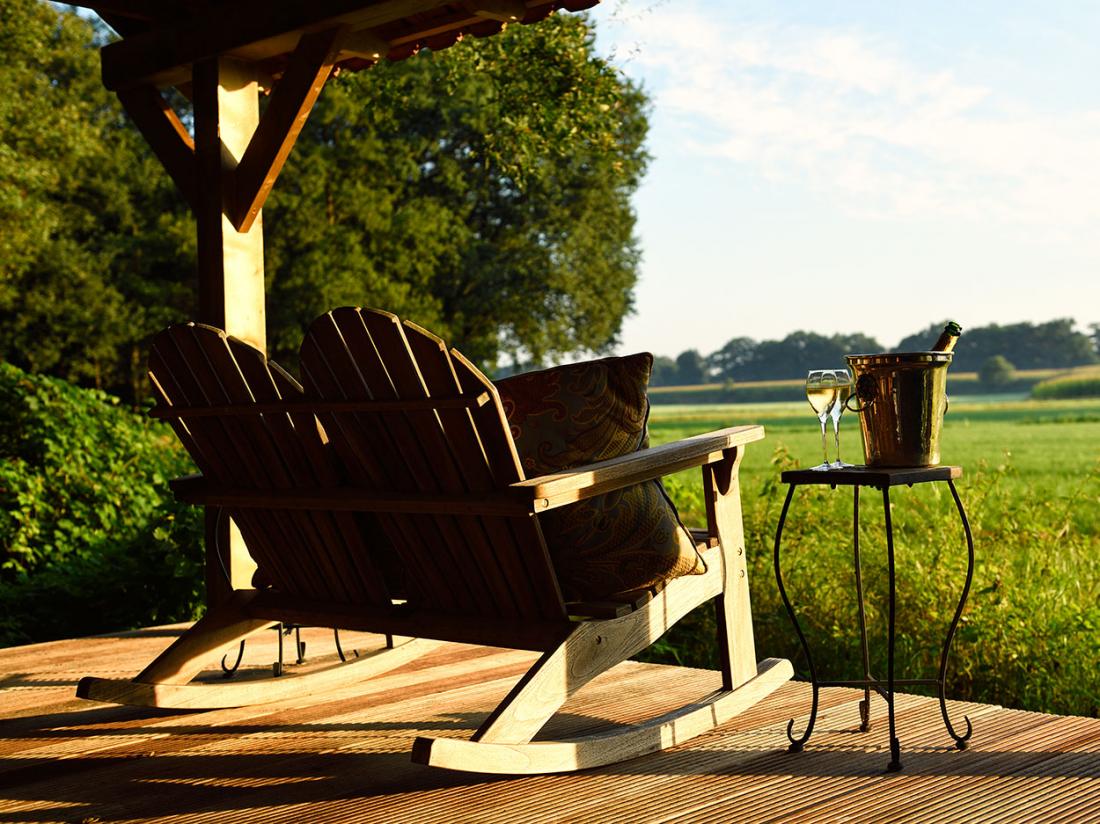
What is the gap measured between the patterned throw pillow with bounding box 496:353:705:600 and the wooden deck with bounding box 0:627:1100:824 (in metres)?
0.40

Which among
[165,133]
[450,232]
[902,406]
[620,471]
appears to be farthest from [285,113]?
[450,232]

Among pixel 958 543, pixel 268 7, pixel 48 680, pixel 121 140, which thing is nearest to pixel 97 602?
pixel 48 680

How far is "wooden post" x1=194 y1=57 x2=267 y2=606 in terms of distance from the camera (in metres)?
3.60

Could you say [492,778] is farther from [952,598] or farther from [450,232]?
[450,232]

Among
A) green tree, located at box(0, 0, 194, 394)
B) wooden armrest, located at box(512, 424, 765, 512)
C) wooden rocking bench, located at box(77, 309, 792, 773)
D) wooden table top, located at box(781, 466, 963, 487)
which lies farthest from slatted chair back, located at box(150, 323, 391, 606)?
green tree, located at box(0, 0, 194, 394)

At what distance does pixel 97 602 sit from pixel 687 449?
3213mm

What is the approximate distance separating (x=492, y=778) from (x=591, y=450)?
0.69m

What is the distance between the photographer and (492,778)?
2312 mm

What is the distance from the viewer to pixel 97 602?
183 inches

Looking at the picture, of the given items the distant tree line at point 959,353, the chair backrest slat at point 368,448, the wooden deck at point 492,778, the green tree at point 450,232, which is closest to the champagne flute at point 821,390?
the wooden deck at point 492,778

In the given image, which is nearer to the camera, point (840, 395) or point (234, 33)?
point (840, 395)

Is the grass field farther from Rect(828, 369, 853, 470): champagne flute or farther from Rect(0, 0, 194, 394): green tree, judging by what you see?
Rect(0, 0, 194, 394): green tree

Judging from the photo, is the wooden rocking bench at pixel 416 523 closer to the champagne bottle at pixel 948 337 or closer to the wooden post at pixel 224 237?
the champagne bottle at pixel 948 337

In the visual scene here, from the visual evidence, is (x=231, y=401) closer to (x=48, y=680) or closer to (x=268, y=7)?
(x=48, y=680)
